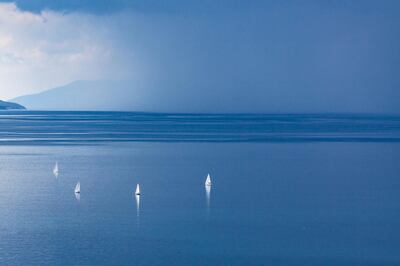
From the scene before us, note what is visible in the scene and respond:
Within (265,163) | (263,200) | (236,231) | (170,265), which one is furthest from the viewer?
(265,163)

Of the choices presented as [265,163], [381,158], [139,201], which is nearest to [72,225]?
[139,201]

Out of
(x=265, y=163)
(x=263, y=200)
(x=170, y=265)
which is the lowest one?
(x=170, y=265)

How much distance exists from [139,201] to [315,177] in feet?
54.1

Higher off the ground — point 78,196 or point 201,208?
point 78,196

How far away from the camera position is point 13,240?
33312 millimetres

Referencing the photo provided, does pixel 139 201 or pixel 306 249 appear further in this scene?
pixel 139 201

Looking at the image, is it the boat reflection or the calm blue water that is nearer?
the calm blue water

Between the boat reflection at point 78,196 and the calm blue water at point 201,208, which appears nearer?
the calm blue water at point 201,208

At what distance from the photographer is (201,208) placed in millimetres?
41906

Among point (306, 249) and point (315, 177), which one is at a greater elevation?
point (315, 177)

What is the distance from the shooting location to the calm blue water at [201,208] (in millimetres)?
31359

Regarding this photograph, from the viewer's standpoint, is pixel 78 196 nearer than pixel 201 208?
No

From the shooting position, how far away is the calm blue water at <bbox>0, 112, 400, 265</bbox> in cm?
3136

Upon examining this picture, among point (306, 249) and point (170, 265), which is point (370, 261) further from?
point (170, 265)
